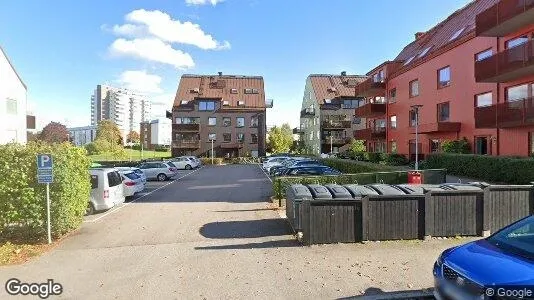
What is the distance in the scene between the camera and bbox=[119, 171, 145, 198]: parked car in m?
16.6

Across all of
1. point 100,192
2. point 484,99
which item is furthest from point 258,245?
point 484,99

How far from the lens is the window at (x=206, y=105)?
5831cm

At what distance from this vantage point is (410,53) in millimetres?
36312

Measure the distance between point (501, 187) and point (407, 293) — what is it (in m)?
5.17

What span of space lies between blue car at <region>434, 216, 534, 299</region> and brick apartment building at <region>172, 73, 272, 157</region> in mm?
54402

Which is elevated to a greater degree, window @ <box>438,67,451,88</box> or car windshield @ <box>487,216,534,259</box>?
window @ <box>438,67,451,88</box>

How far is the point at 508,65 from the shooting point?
60.5ft

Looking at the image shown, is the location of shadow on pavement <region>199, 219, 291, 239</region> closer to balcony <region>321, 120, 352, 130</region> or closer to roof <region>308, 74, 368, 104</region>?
balcony <region>321, 120, 352, 130</region>

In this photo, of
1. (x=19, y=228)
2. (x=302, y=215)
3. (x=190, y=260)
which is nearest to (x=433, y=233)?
(x=302, y=215)

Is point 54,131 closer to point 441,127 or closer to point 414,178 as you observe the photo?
point 441,127

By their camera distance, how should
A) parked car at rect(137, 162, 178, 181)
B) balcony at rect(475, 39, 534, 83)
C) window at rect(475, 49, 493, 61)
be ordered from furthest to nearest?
parked car at rect(137, 162, 178, 181) < window at rect(475, 49, 493, 61) < balcony at rect(475, 39, 534, 83)

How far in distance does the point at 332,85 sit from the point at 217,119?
19766mm

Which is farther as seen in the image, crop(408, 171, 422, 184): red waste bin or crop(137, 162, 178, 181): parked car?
crop(137, 162, 178, 181): parked car

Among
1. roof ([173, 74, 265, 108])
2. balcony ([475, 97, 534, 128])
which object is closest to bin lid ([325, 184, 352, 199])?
balcony ([475, 97, 534, 128])
